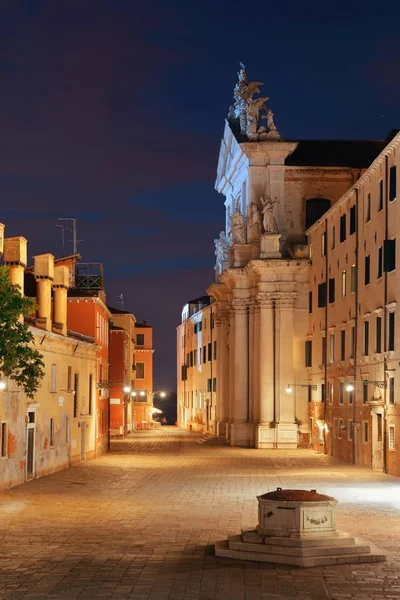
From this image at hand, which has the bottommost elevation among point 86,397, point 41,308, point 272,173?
point 86,397

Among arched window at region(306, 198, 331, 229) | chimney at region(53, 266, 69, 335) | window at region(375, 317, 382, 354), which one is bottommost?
window at region(375, 317, 382, 354)

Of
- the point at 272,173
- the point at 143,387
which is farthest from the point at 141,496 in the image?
the point at 143,387

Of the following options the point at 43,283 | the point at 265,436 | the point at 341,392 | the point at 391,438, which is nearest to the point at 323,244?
the point at 341,392

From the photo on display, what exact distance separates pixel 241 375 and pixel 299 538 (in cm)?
4419

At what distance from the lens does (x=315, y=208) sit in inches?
2333

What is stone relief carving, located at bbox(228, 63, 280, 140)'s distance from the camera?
5969 centimetres

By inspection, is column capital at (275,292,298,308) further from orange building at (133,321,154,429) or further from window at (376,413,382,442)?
orange building at (133,321,154,429)

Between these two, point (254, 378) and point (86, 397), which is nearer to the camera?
point (86, 397)

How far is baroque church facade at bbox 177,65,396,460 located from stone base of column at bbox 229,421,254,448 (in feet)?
0.19

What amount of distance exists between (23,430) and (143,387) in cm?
7128

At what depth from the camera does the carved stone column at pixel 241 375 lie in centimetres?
5919

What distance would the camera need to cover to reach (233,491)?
29250mm

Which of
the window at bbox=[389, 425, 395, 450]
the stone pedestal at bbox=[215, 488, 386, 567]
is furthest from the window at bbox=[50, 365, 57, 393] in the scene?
the stone pedestal at bbox=[215, 488, 386, 567]

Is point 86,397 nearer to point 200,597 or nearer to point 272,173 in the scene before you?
point 272,173
